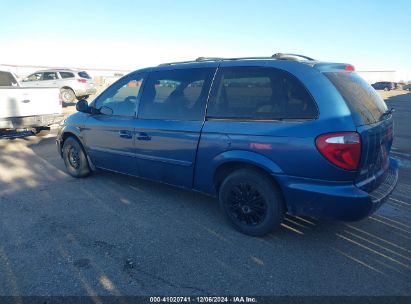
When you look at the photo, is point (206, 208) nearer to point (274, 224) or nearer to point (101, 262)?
point (274, 224)

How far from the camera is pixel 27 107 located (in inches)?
302

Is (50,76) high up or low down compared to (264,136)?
up

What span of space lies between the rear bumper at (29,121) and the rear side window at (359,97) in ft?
23.2

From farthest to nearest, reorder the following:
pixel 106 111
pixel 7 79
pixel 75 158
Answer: pixel 7 79 < pixel 75 158 < pixel 106 111

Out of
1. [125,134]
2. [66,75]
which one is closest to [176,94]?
[125,134]

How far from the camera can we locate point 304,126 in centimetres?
290

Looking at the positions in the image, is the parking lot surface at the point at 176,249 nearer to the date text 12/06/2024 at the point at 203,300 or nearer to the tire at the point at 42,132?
the date text 12/06/2024 at the point at 203,300

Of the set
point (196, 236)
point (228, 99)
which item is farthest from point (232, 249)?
point (228, 99)

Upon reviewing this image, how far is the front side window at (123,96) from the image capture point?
449 cm

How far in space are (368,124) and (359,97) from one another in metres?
0.34

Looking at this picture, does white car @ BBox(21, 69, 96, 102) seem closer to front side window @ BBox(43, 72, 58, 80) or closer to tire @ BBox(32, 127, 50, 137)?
front side window @ BBox(43, 72, 58, 80)

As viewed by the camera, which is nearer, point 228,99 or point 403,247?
point 403,247

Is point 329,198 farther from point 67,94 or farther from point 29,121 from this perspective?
point 67,94

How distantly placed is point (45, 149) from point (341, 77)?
692cm
